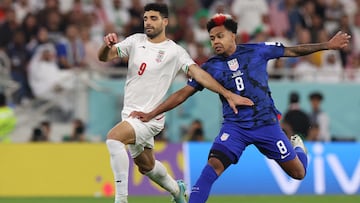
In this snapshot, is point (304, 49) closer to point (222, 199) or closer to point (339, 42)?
point (339, 42)

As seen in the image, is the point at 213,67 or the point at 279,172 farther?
the point at 279,172

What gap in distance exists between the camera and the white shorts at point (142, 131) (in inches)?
535

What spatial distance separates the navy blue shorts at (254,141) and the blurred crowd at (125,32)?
8.79m

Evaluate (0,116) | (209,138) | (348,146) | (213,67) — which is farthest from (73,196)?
(213,67)

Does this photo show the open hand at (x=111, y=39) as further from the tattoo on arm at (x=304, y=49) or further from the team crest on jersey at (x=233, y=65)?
the tattoo on arm at (x=304, y=49)

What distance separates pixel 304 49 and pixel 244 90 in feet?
2.92

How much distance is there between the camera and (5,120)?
20.1m

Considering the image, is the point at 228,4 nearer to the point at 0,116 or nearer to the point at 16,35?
the point at 16,35

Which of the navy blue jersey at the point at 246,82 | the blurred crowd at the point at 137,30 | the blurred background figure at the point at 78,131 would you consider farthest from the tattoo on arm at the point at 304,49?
the blurred crowd at the point at 137,30

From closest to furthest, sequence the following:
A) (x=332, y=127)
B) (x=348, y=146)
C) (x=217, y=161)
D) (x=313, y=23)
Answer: (x=217, y=161)
(x=348, y=146)
(x=332, y=127)
(x=313, y=23)

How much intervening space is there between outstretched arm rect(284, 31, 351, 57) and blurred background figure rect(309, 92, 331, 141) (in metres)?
9.09

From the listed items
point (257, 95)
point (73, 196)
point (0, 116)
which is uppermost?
point (257, 95)

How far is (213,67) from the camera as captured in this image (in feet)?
43.1

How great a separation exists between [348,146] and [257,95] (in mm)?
8548
